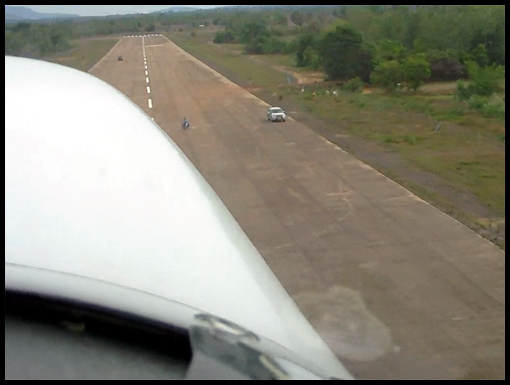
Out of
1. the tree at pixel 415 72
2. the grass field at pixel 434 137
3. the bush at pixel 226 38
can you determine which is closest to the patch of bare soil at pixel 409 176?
the grass field at pixel 434 137

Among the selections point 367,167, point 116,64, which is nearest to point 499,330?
point 367,167

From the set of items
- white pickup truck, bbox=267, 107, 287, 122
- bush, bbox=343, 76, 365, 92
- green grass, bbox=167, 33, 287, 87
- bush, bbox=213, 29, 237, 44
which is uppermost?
bush, bbox=213, 29, 237, 44

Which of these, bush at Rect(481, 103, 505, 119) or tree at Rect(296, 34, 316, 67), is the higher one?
tree at Rect(296, 34, 316, 67)

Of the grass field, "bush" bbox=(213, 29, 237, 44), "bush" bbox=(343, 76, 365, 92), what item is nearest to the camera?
the grass field

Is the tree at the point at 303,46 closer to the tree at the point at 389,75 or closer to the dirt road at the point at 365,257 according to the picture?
the tree at the point at 389,75

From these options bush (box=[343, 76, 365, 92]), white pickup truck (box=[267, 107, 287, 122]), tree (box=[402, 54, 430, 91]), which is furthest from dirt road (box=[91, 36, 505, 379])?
bush (box=[343, 76, 365, 92])

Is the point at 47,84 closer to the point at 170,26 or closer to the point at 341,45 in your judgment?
the point at 341,45

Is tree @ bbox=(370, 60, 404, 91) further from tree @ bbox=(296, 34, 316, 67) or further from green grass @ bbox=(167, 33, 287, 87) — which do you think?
tree @ bbox=(296, 34, 316, 67)
